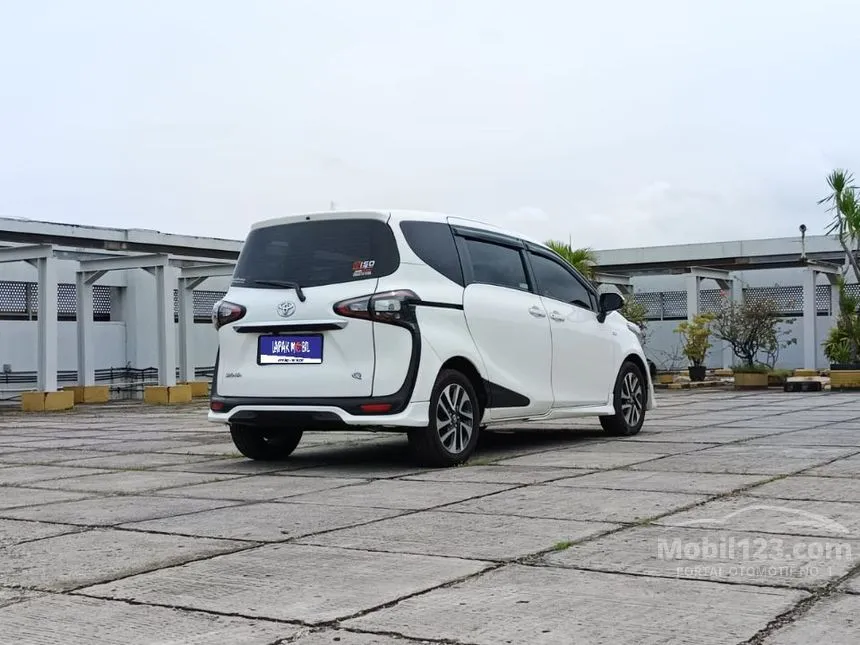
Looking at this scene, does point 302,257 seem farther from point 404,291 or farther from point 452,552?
point 452,552

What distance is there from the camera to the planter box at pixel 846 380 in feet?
70.0

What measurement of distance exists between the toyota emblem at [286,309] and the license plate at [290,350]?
16 centimetres

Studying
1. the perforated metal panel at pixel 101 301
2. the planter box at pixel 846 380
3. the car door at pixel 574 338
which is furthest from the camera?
the perforated metal panel at pixel 101 301

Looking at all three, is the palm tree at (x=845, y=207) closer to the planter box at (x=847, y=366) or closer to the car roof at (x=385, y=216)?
the planter box at (x=847, y=366)

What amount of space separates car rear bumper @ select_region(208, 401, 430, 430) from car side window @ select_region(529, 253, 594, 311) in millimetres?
2153

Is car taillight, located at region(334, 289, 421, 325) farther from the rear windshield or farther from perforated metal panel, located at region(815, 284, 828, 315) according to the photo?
perforated metal panel, located at region(815, 284, 828, 315)

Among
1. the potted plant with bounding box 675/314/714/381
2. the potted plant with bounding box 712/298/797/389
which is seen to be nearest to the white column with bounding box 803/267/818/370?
the potted plant with bounding box 712/298/797/389

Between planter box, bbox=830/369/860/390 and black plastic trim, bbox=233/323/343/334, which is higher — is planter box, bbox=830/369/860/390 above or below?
below

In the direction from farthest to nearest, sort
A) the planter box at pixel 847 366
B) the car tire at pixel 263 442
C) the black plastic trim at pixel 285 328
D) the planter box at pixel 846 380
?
1. the planter box at pixel 847 366
2. the planter box at pixel 846 380
3. the car tire at pixel 263 442
4. the black plastic trim at pixel 285 328

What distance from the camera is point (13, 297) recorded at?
85.8 feet

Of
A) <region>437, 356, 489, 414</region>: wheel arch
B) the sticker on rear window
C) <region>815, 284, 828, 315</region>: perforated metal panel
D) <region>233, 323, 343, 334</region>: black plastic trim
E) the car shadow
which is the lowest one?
the car shadow

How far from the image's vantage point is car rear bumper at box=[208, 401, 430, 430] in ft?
23.9

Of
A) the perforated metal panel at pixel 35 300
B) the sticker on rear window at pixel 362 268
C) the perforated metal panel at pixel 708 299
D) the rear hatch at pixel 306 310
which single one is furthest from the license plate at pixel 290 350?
the perforated metal panel at pixel 708 299

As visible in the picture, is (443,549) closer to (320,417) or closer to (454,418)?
(320,417)
